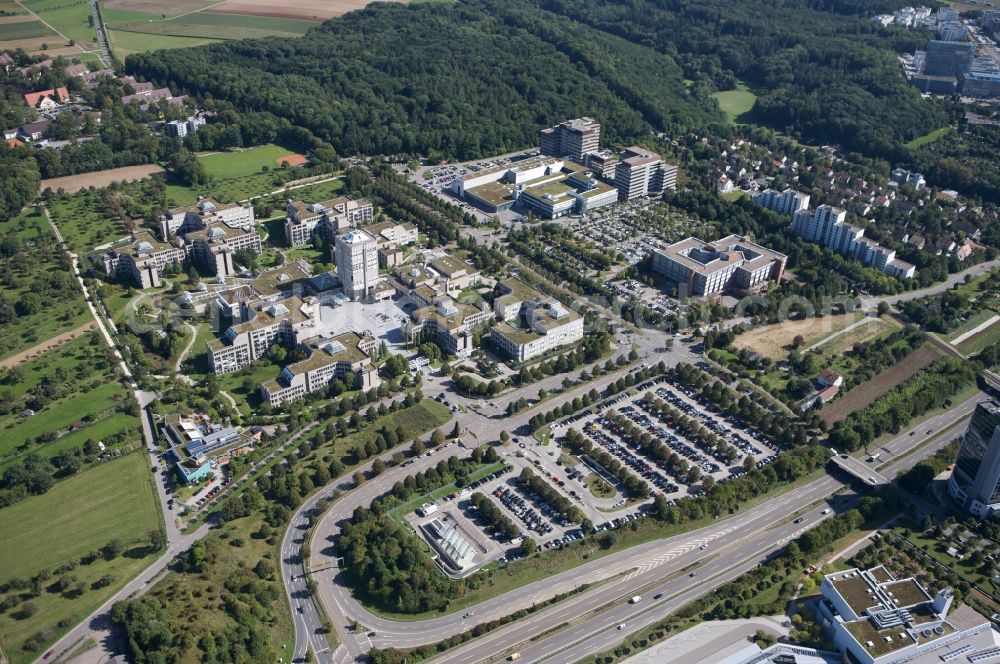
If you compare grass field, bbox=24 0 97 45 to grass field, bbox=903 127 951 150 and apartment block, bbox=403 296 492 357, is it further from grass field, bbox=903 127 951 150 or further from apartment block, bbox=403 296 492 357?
grass field, bbox=903 127 951 150

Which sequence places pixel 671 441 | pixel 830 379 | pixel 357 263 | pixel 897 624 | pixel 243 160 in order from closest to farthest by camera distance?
pixel 897 624
pixel 671 441
pixel 830 379
pixel 357 263
pixel 243 160

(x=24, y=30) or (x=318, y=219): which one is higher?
(x=24, y=30)

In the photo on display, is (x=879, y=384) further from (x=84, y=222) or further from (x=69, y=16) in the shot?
(x=69, y=16)

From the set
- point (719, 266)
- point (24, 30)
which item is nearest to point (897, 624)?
point (719, 266)

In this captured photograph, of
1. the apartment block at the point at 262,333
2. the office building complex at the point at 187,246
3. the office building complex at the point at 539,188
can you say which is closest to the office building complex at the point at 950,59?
the office building complex at the point at 539,188

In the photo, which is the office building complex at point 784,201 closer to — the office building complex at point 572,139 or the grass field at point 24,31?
the office building complex at point 572,139

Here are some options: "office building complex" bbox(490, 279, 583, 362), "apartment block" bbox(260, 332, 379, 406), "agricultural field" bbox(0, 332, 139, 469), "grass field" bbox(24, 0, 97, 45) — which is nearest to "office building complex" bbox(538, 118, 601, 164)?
"office building complex" bbox(490, 279, 583, 362)

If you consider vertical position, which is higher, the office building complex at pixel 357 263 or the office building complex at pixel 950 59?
the office building complex at pixel 950 59
